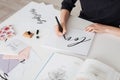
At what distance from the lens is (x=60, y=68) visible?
0.87m

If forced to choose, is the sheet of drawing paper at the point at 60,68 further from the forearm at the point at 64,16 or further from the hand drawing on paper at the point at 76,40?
the forearm at the point at 64,16

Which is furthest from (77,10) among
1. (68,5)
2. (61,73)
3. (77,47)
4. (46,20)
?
(61,73)

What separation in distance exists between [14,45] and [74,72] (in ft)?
1.02

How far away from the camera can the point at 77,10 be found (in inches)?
103

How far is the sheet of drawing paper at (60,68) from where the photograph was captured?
835 millimetres

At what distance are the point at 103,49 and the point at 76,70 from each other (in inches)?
7.9

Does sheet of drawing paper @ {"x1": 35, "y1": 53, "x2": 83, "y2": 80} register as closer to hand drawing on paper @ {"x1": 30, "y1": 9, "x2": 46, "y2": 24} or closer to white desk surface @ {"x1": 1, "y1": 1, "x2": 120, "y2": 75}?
white desk surface @ {"x1": 1, "y1": 1, "x2": 120, "y2": 75}

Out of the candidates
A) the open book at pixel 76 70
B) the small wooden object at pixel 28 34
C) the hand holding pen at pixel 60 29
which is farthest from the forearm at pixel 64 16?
the open book at pixel 76 70

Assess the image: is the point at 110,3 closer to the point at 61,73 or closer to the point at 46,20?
the point at 46,20

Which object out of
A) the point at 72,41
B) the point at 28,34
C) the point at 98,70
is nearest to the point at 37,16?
the point at 28,34

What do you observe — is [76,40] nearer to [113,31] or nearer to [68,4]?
[113,31]

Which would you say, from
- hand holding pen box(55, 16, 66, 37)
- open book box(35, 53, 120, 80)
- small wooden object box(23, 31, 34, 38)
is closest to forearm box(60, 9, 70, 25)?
hand holding pen box(55, 16, 66, 37)

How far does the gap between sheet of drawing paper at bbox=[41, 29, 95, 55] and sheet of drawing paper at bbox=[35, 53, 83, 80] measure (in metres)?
0.06

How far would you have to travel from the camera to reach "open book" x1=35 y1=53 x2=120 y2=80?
2.65 feet
